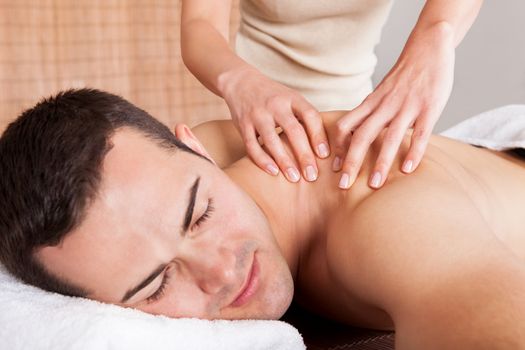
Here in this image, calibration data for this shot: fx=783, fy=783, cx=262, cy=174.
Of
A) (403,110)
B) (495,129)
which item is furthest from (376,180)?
(495,129)

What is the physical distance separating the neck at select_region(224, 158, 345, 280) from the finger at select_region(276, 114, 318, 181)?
0.06ft

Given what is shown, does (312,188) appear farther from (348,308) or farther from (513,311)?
(513,311)

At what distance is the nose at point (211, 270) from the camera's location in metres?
1.22

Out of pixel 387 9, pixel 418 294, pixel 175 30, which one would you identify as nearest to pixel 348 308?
pixel 418 294

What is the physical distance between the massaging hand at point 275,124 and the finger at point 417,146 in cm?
16

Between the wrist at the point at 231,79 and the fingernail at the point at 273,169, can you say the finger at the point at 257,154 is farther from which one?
the wrist at the point at 231,79

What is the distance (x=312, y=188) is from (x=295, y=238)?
100mm

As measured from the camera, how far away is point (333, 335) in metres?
1.48

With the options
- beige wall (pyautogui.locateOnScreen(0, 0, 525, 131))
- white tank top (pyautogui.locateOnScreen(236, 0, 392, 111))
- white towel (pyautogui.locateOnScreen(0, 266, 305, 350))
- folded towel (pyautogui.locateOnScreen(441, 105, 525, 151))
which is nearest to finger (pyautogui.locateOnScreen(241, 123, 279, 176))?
white towel (pyautogui.locateOnScreen(0, 266, 305, 350))

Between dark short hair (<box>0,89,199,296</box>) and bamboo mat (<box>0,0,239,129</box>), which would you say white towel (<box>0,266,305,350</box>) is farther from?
bamboo mat (<box>0,0,239,129</box>)

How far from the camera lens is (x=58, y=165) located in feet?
3.86

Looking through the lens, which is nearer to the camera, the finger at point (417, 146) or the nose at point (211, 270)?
the nose at point (211, 270)

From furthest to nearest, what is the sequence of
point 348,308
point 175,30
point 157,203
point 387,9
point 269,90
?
point 175,30 → point 387,9 → point 269,90 → point 348,308 → point 157,203

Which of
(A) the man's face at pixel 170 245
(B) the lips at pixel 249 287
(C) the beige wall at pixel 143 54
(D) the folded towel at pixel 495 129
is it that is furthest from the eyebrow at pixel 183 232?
(C) the beige wall at pixel 143 54
